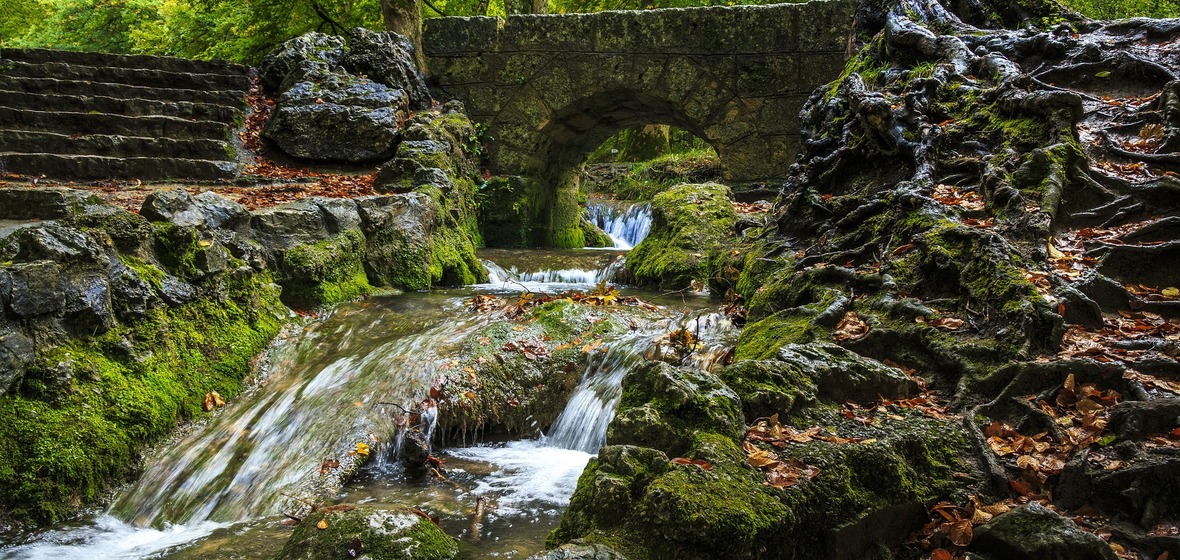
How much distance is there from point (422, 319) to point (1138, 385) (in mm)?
5555

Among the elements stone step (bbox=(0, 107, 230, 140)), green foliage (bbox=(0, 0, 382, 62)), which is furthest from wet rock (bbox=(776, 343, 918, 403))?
green foliage (bbox=(0, 0, 382, 62))

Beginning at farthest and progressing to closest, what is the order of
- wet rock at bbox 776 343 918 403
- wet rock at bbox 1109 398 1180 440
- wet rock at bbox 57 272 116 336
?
wet rock at bbox 57 272 116 336 < wet rock at bbox 776 343 918 403 < wet rock at bbox 1109 398 1180 440

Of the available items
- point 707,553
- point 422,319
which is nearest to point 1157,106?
point 707,553

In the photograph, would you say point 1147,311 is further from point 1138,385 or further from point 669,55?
point 669,55

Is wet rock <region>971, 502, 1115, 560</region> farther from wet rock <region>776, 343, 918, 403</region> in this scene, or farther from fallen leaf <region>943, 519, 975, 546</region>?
wet rock <region>776, 343, 918, 403</region>

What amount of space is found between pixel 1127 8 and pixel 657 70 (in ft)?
26.1

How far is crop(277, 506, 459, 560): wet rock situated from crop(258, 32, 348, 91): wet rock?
9433 millimetres

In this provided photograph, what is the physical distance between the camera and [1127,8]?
11.7 meters

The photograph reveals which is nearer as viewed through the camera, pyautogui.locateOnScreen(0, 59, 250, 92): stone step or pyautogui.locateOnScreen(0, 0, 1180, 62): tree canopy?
pyautogui.locateOnScreen(0, 59, 250, 92): stone step

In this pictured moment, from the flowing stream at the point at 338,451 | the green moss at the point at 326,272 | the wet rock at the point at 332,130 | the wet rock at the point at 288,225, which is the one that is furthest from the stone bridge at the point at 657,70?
the flowing stream at the point at 338,451

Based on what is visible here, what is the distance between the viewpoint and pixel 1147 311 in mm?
3961

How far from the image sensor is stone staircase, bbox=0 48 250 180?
28.0ft

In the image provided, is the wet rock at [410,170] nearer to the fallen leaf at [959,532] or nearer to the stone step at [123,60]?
the stone step at [123,60]

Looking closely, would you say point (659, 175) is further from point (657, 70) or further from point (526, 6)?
point (657, 70)
